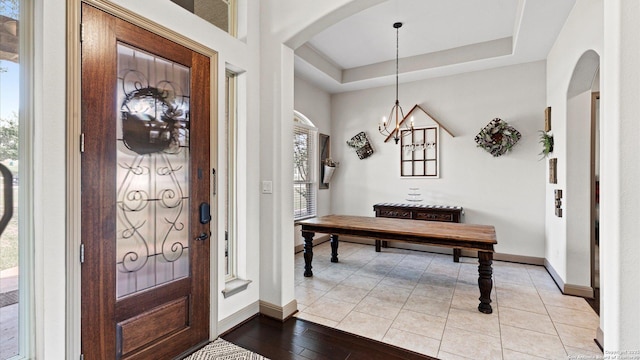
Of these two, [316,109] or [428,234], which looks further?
[316,109]

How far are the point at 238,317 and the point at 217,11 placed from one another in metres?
2.68

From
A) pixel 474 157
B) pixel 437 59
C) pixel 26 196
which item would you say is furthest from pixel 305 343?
pixel 437 59

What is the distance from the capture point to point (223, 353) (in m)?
2.16

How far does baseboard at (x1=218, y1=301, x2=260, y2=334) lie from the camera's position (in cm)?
243

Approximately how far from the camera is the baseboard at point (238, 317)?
243cm

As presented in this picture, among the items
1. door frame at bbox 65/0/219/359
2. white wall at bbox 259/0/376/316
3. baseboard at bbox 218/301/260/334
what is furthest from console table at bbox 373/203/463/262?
door frame at bbox 65/0/219/359

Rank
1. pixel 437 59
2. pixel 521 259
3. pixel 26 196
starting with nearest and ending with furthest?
pixel 26 196
pixel 521 259
pixel 437 59

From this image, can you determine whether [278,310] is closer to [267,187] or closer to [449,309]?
[267,187]

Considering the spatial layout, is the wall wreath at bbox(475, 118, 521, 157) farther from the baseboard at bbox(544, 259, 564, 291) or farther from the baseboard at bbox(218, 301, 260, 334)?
the baseboard at bbox(218, 301, 260, 334)

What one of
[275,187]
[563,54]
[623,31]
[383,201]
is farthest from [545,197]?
[275,187]

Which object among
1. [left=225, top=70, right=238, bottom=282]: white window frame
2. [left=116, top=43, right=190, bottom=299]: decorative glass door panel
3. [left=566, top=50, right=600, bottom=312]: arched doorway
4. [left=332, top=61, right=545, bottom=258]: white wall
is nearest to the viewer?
[left=116, top=43, right=190, bottom=299]: decorative glass door panel

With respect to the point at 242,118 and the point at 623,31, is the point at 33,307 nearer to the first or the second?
the point at 242,118

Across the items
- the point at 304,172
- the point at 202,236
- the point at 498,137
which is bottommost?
the point at 202,236

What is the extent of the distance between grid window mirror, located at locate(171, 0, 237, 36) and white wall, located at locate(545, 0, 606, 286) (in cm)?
315
